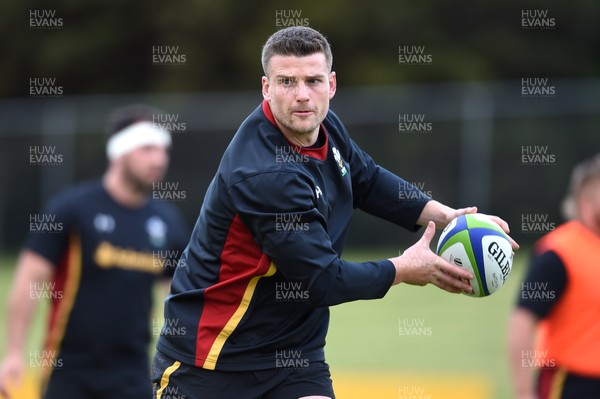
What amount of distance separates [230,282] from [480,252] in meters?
1.24

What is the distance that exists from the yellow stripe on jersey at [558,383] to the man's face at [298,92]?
217 cm

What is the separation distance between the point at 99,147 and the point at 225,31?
6658 mm

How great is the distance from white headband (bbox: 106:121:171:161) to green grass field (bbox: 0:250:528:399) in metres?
3.08

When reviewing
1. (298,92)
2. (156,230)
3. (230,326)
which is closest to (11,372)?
(156,230)

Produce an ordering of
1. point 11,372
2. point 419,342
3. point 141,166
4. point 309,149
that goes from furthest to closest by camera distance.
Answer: point 419,342 → point 141,166 → point 11,372 → point 309,149

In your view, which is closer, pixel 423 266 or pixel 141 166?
pixel 423 266

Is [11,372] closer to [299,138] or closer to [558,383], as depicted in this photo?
[299,138]

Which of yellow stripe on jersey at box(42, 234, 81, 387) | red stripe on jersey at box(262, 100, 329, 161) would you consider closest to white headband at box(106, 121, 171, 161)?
yellow stripe on jersey at box(42, 234, 81, 387)

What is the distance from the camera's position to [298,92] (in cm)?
501

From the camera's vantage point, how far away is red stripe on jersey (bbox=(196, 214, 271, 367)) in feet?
16.4

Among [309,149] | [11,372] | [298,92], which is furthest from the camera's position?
[11,372]

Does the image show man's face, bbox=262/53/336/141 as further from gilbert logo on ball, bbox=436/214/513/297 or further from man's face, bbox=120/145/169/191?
man's face, bbox=120/145/169/191

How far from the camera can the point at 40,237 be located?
281 inches

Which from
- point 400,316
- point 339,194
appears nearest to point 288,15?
point 400,316
